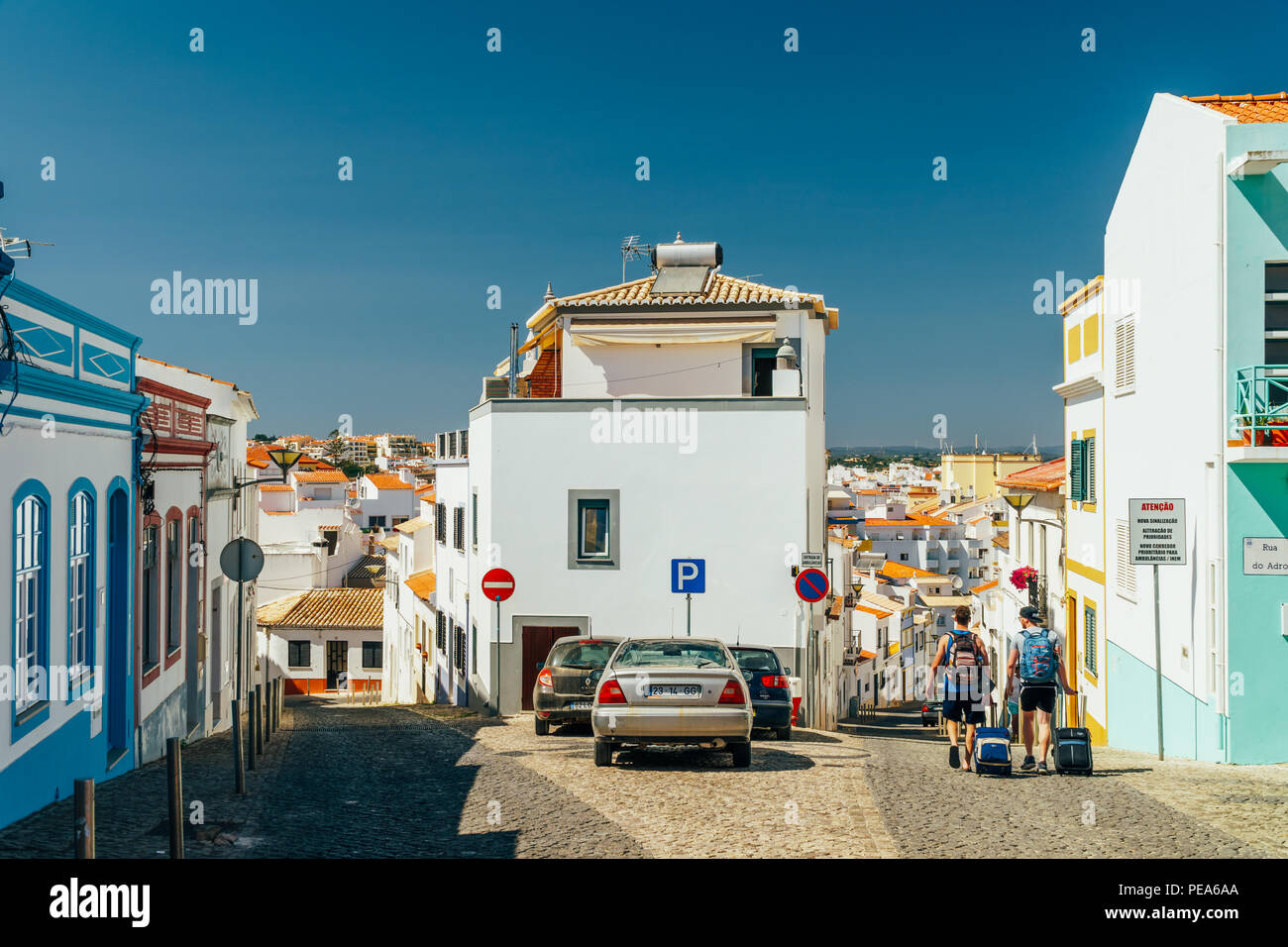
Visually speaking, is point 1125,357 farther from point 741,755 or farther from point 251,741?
point 251,741

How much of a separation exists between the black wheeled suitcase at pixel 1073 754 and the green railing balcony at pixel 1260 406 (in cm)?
462

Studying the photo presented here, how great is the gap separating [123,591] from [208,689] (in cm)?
830

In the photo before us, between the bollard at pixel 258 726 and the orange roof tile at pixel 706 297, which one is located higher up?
the orange roof tile at pixel 706 297

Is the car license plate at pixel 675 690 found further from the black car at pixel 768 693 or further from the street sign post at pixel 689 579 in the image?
the street sign post at pixel 689 579

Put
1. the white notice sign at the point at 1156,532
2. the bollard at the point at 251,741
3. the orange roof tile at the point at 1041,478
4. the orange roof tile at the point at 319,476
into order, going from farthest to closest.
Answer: the orange roof tile at the point at 319,476
the orange roof tile at the point at 1041,478
the white notice sign at the point at 1156,532
the bollard at the point at 251,741

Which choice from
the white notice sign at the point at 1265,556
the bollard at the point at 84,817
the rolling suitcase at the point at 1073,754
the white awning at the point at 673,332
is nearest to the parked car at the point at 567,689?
the rolling suitcase at the point at 1073,754

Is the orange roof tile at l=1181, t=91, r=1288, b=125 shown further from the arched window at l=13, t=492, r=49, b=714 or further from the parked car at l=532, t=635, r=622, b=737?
the arched window at l=13, t=492, r=49, b=714

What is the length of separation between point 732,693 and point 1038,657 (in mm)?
2991

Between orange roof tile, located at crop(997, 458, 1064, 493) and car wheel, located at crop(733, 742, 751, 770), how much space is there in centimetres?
1713

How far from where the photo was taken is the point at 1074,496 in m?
24.4

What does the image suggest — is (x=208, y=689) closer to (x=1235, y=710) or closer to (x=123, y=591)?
(x=123, y=591)

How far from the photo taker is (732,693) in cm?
1109

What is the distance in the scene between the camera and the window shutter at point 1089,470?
22.9 m

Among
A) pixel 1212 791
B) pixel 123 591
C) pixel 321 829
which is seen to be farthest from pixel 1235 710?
pixel 123 591
